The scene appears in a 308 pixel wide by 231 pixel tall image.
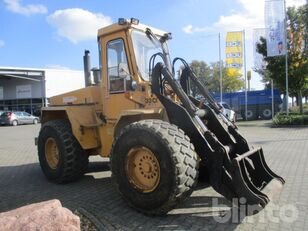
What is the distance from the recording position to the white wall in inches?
1825

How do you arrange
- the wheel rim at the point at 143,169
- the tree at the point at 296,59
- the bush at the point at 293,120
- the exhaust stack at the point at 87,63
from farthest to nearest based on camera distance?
the tree at the point at 296,59
the bush at the point at 293,120
the exhaust stack at the point at 87,63
the wheel rim at the point at 143,169

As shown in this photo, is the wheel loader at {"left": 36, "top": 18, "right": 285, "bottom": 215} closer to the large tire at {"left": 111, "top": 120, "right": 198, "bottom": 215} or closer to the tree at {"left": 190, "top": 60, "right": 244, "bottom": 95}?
the large tire at {"left": 111, "top": 120, "right": 198, "bottom": 215}

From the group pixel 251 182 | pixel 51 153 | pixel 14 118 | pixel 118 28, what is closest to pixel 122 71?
pixel 118 28

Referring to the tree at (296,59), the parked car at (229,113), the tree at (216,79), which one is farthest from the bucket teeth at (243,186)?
the tree at (216,79)

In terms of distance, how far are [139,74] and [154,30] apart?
1.28m

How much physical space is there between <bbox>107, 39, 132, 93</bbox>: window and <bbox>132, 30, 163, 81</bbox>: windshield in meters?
0.24

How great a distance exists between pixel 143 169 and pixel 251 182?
1.56m

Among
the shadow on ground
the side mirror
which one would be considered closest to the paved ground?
the shadow on ground

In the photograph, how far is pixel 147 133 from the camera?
5.58m

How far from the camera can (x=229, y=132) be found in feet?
21.6

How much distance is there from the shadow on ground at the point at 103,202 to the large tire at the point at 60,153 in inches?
8.8

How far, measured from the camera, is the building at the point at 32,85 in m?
45.7

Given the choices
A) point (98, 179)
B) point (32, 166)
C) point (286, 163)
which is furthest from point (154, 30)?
point (32, 166)

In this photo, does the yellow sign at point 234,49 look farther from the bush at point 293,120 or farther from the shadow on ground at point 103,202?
the shadow on ground at point 103,202
